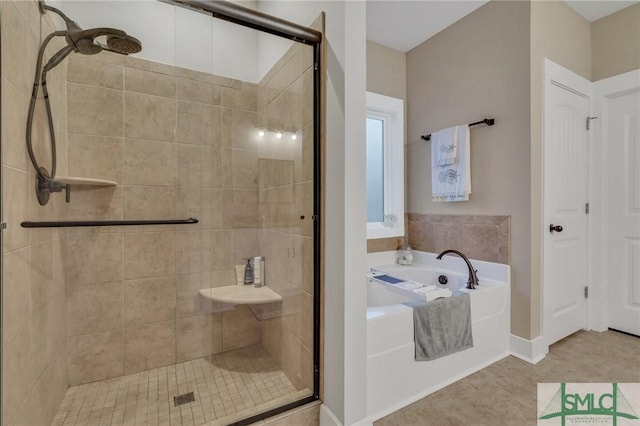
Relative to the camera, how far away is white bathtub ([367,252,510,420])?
1.58 metres

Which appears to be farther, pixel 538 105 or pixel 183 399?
pixel 538 105

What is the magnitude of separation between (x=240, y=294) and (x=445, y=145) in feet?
6.79

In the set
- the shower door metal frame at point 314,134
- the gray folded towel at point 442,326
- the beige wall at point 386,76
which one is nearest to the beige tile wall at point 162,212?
the shower door metal frame at point 314,134

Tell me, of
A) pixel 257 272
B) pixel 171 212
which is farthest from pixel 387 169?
pixel 171 212

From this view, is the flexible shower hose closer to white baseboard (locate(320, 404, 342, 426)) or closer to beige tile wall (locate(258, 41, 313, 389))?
beige tile wall (locate(258, 41, 313, 389))

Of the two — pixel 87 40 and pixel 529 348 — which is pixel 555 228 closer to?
pixel 529 348

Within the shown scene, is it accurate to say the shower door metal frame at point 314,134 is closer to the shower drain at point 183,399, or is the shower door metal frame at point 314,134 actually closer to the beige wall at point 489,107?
the shower drain at point 183,399

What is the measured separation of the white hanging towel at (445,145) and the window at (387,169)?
1.30 ft

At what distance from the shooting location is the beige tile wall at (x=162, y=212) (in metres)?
1.83

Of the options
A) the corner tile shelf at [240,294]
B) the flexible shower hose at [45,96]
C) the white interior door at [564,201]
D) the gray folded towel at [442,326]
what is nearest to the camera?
the flexible shower hose at [45,96]

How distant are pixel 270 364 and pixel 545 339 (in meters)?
1.98

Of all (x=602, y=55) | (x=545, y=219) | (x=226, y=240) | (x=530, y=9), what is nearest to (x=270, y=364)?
(x=226, y=240)

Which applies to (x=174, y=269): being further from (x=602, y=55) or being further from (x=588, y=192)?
(x=602, y=55)

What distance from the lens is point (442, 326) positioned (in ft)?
6.01
